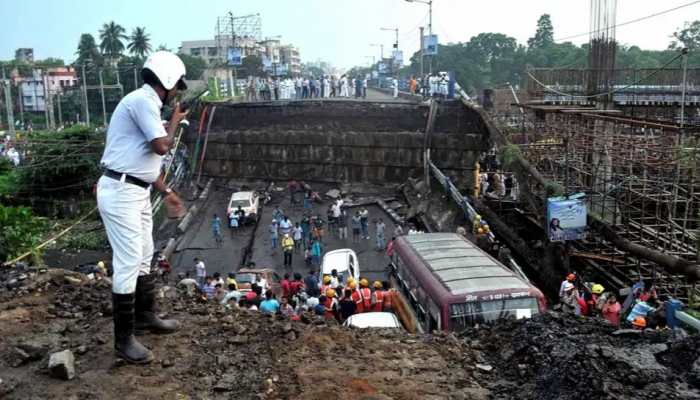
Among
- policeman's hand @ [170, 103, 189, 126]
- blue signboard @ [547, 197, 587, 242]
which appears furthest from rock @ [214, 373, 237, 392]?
blue signboard @ [547, 197, 587, 242]

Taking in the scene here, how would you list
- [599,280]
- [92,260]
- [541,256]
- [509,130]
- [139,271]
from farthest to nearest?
1. [509,130]
2. [92,260]
3. [541,256]
4. [599,280]
5. [139,271]

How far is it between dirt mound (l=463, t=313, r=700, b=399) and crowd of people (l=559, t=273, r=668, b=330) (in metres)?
5.57

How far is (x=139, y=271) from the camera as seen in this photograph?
490 centimetres

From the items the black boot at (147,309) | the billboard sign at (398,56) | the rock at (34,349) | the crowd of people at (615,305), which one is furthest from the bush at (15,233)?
the billboard sign at (398,56)

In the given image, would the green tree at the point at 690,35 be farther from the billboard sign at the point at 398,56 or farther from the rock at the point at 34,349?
the rock at the point at 34,349

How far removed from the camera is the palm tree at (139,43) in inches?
3187

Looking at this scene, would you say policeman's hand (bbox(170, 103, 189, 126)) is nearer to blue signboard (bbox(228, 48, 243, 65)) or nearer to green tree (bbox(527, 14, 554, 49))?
blue signboard (bbox(228, 48, 243, 65))

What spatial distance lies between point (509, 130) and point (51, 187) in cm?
2089

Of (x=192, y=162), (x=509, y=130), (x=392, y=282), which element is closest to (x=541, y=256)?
(x=392, y=282)

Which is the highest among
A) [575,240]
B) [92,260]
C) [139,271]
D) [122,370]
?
[139,271]

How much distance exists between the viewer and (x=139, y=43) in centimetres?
8144

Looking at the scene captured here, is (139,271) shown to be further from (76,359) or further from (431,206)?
(431,206)

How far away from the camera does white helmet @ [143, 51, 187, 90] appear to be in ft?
15.3

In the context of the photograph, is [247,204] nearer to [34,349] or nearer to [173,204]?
[173,204]
